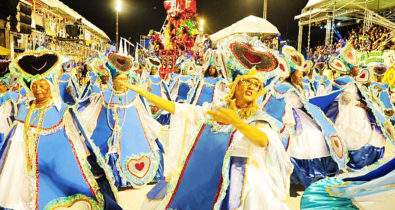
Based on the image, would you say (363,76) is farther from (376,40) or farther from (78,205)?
(376,40)

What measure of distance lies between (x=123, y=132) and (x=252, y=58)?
2978mm

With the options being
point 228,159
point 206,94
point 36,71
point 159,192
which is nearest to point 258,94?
point 228,159

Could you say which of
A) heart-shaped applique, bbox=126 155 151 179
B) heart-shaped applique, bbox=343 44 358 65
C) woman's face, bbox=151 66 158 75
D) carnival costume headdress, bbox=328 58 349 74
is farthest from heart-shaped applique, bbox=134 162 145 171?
woman's face, bbox=151 66 158 75

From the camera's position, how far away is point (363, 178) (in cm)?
171

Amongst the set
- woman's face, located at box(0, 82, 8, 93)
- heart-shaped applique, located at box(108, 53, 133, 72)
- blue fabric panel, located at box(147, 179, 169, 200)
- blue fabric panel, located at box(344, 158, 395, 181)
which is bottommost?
blue fabric panel, located at box(147, 179, 169, 200)

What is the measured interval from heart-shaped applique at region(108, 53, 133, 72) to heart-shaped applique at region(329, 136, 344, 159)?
339cm

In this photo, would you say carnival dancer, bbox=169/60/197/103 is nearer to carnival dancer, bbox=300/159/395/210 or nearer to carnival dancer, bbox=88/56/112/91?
carnival dancer, bbox=88/56/112/91

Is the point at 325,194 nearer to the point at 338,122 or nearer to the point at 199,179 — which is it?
the point at 199,179

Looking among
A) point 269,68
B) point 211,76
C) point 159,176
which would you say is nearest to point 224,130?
point 269,68

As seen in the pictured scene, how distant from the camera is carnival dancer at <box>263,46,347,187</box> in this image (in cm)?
495

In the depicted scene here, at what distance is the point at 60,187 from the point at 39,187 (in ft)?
0.61

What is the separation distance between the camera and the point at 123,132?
5098 millimetres

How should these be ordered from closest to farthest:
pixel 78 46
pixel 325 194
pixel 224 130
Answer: pixel 325 194 < pixel 224 130 < pixel 78 46

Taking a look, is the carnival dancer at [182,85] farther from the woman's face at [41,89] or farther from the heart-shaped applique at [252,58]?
the heart-shaped applique at [252,58]
